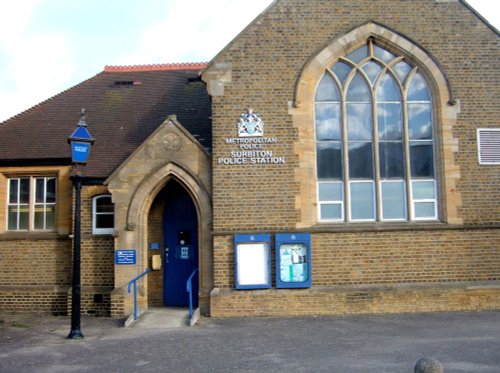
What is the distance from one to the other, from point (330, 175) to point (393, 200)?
62.9 inches

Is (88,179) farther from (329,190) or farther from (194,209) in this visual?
(329,190)

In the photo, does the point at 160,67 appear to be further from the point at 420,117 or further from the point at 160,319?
the point at 160,319

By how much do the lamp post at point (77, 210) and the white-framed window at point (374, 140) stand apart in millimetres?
5326

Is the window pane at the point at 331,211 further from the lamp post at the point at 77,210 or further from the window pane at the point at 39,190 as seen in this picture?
the window pane at the point at 39,190

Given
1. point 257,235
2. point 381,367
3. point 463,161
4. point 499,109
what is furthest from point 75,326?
point 499,109

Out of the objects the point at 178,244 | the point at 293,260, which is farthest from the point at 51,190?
the point at 293,260

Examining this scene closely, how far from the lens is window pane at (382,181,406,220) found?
1297cm

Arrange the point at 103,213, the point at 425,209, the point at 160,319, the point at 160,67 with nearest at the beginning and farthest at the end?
the point at 160,319 → the point at 425,209 → the point at 103,213 → the point at 160,67

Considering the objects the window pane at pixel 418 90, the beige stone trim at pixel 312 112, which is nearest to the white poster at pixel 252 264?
the beige stone trim at pixel 312 112

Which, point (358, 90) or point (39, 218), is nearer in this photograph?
point (358, 90)

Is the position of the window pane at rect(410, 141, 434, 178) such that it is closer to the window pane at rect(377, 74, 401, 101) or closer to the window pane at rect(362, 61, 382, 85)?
the window pane at rect(377, 74, 401, 101)

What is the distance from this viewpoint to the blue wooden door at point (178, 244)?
46.3 ft

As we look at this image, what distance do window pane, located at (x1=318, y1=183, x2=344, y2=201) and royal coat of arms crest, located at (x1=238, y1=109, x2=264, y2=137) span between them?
6.24 feet

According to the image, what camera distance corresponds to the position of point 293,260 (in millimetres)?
12414
